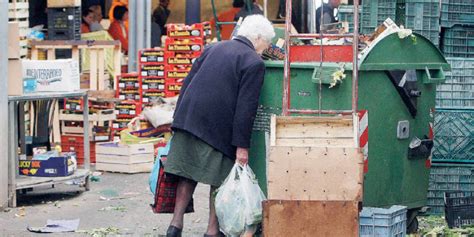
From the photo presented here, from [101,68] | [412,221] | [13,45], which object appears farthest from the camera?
[101,68]

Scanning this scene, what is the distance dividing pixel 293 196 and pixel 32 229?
272cm

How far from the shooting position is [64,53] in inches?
652

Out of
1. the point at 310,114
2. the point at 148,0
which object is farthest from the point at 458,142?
the point at 148,0

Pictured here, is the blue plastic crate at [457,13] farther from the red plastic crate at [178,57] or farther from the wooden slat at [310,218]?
the red plastic crate at [178,57]

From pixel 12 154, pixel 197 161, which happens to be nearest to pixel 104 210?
pixel 12 154

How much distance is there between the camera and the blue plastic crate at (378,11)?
10.6 meters

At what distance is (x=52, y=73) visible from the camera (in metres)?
11.2

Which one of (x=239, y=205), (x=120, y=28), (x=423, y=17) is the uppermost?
(x=423, y=17)

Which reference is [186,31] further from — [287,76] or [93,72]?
[287,76]

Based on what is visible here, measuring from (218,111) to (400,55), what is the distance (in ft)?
5.16

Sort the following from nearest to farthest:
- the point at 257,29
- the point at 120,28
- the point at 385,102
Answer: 1. the point at 257,29
2. the point at 385,102
3. the point at 120,28

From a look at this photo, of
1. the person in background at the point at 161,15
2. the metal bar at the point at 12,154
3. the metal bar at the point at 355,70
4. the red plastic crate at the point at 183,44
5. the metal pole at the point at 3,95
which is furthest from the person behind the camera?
the person in background at the point at 161,15

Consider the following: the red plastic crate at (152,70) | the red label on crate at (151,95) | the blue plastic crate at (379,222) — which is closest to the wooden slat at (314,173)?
the blue plastic crate at (379,222)

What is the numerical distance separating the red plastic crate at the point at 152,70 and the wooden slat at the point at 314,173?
7671 mm
